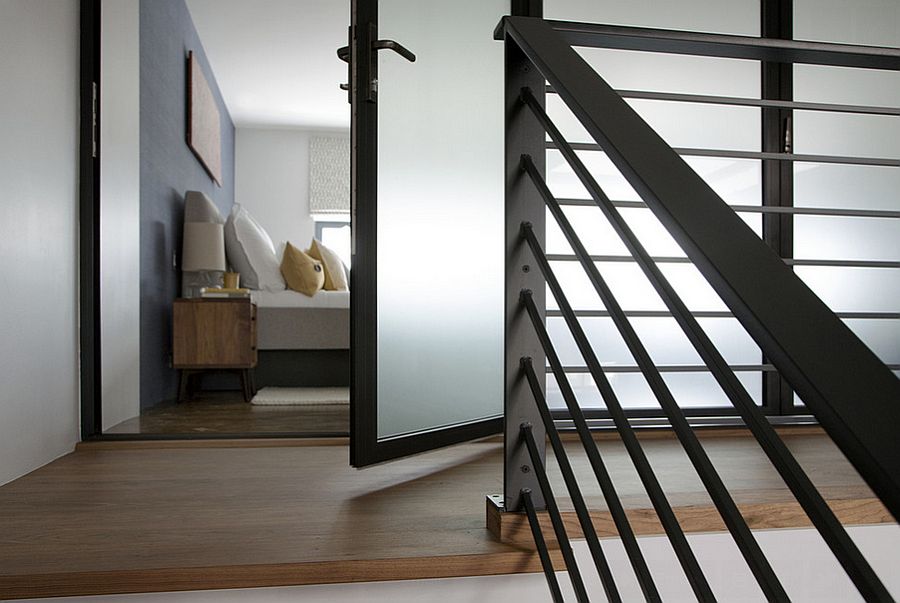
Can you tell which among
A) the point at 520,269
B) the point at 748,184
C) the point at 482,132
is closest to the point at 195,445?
the point at 482,132

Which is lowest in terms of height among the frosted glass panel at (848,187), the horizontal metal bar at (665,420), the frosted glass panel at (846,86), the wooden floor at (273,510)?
the wooden floor at (273,510)

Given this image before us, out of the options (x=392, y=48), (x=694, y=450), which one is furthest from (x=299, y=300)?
(x=694, y=450)

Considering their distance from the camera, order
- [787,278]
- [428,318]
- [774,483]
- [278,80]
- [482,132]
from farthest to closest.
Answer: [278,80] < [482,132] < [428,318] < [774,483] < [787,278]

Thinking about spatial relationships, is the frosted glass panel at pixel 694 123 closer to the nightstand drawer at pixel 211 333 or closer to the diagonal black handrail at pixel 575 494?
the diagonal black handrail at pixel 575 494

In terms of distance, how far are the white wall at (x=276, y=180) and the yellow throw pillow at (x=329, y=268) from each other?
2.69 meters

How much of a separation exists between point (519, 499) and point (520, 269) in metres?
0.43

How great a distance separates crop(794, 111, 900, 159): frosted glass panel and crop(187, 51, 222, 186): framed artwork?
12.4 feet

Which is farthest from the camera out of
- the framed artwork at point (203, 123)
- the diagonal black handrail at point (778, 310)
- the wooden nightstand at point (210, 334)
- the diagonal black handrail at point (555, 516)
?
the framed artwork at point (203, 123)

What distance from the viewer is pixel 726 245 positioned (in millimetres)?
658

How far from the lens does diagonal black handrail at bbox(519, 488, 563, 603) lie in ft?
4.00

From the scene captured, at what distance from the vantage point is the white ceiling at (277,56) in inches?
211

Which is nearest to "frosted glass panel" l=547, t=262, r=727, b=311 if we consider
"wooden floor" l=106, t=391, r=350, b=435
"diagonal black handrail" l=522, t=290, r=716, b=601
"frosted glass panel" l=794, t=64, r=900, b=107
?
"frosted glass panel" l=794, t=64, r=900, b=107

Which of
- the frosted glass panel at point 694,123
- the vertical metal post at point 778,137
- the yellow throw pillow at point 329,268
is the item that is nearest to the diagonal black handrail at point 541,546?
the frosted glass panel at point 694,123

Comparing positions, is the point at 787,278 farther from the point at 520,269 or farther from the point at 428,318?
the point at 428,318
